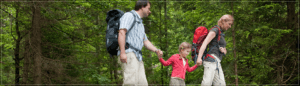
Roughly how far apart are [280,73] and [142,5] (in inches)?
289

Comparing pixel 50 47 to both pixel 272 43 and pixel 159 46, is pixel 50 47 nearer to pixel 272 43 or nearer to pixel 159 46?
pixel 159 46

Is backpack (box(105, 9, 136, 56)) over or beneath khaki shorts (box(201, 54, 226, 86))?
over

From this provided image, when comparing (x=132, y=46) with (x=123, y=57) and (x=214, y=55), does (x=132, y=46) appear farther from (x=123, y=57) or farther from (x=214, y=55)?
(x=214, y=55)

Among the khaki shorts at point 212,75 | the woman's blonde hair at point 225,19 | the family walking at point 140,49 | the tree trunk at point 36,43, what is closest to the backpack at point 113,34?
the family walking at point 140,49

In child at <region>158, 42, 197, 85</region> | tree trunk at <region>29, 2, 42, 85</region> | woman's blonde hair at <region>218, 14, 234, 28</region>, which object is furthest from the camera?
tree trunk at <region>29, 2, 42, 85</region>

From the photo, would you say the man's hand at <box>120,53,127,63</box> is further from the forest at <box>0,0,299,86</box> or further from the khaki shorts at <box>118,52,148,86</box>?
the forest at <box>0,0,299,86</box>

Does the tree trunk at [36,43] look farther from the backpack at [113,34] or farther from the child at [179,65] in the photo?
the backpack at [113,34]

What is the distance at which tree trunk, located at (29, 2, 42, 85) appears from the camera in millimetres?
6980

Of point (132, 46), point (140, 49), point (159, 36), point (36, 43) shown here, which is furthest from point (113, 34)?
point (159, 36)

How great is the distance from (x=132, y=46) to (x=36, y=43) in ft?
18.6

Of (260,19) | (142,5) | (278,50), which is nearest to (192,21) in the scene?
(260,19)

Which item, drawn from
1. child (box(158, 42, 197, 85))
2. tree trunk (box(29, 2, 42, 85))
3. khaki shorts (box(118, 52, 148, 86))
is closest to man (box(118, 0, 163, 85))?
khaki shorts (box(118, 52, 148, 86))

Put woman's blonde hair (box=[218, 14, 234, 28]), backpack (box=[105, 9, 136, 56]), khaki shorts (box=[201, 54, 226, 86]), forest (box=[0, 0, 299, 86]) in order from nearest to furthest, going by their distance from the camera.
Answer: backpack (box=[105, 9, 136, 56]) → khaki shorts (box=[201, 54, 226, 86]) → woman's blonde hair (box=[218, 14, 234, 28]) → forest (box=[0, 0, 299, 86])

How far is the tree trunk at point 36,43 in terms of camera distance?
6.98 m
